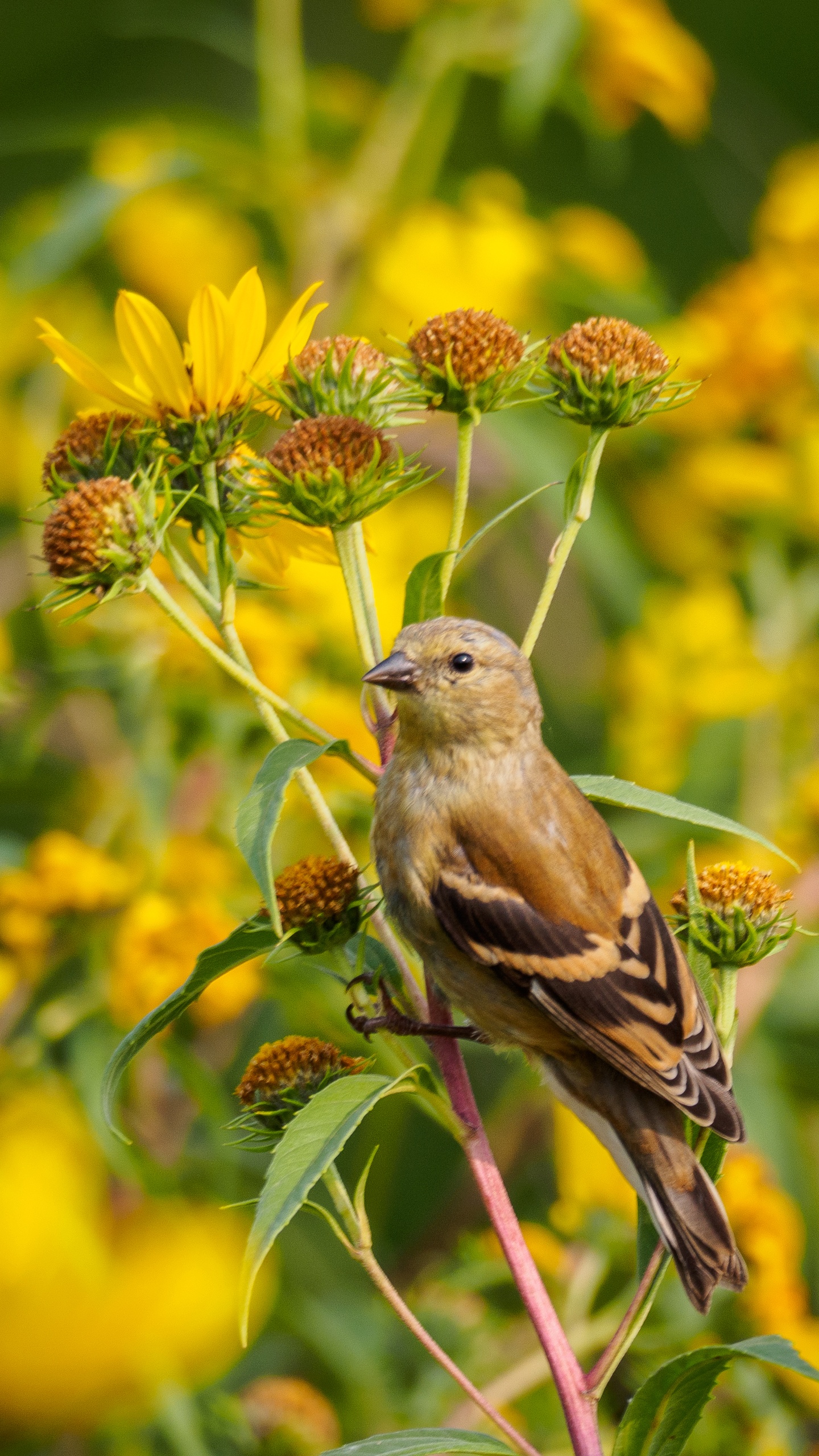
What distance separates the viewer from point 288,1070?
2.87 ft

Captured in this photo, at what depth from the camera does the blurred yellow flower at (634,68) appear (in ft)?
7.29

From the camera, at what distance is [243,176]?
212 cm

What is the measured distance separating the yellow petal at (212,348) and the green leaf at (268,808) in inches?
10.5

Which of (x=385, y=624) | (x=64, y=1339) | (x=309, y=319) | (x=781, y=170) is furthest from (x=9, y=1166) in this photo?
(x=781, y=170)

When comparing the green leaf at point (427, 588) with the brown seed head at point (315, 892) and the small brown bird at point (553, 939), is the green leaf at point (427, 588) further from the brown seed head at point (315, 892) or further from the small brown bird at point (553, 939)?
the brown seed head at point (315, 892)

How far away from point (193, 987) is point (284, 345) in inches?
17.2

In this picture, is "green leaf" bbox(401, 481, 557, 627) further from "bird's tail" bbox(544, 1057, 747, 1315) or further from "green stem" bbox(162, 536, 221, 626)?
"bird's tail" bbox(544, 1057, 747, 1315)

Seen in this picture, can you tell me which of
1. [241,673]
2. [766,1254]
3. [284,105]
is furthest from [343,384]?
[284,105]

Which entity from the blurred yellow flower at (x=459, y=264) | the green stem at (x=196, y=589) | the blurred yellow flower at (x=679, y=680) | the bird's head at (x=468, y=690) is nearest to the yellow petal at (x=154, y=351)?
the green stem at (x=196, y=589)

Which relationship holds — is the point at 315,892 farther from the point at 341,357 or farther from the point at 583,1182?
the point at 583,1182

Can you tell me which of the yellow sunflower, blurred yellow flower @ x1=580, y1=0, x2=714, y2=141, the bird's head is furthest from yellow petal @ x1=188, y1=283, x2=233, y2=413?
blurred yellow flower @ x1=580, y1=0, x2=714, y2=141

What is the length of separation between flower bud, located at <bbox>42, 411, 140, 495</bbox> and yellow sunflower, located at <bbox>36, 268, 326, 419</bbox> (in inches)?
0.7

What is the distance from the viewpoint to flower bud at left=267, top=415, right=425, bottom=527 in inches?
35.3

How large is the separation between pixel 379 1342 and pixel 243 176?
162 centimetres
